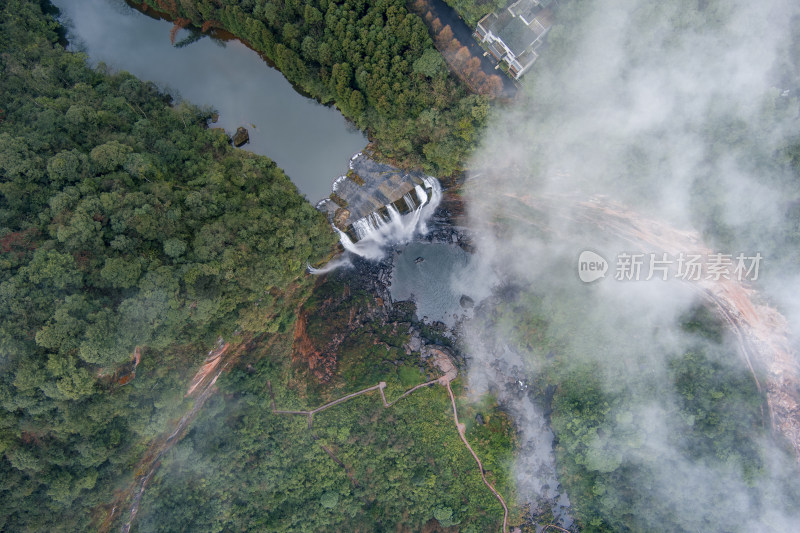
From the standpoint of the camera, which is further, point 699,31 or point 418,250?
point 418,250

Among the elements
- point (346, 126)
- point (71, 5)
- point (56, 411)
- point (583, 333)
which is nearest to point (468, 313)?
point (583, 333)

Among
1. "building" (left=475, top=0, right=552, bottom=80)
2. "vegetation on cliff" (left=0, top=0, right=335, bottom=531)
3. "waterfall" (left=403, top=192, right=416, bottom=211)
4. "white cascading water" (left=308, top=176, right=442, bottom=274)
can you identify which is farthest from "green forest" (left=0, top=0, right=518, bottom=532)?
"waterfall" (left=403, top=192, right=416, bottom=211)

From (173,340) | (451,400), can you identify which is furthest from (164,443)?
(451,400)

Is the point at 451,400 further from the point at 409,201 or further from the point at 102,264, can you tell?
the point at 102,264

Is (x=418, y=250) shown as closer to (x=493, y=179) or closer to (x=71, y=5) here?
(x=493, y=179)

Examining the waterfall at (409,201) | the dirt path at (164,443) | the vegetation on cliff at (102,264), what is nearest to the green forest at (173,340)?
the vegetation on cliff at (102,264)

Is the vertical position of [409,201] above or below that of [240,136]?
below
